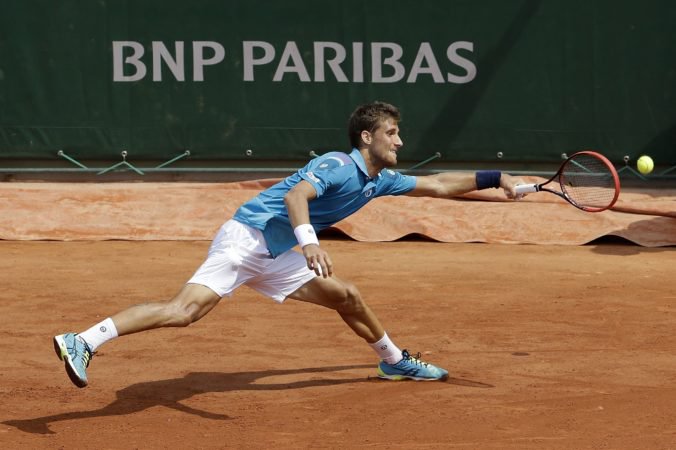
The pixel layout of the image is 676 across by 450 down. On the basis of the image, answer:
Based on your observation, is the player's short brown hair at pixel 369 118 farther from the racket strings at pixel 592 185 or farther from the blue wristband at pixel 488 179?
the racket strings at pixel 592 185

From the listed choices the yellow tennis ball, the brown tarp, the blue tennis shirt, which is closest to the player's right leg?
the blue tennis shirt

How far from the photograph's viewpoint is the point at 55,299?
9.01 m

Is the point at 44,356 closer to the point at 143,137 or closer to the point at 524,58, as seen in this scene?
the point at 143,137

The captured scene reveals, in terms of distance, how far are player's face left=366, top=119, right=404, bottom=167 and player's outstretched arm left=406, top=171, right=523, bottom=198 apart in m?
0.44

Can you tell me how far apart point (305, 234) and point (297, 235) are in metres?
0.05

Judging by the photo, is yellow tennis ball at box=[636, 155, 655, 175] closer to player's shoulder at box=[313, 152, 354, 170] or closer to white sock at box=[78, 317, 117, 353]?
player's shoulder at box=[313, 152, 354, 170]

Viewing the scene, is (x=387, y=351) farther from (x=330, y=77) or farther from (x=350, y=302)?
(x=330, y=77)

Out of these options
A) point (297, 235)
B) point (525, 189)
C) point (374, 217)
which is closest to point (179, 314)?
point (297, 235)

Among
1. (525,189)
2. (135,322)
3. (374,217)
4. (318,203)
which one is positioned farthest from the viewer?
(374,217)

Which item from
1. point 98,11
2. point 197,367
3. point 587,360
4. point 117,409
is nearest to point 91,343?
point 117,409

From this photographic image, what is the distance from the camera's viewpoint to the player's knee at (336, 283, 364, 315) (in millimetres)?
6383

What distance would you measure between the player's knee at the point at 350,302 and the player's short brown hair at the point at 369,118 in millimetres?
731

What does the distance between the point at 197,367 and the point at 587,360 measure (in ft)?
7.29

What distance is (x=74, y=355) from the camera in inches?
222
